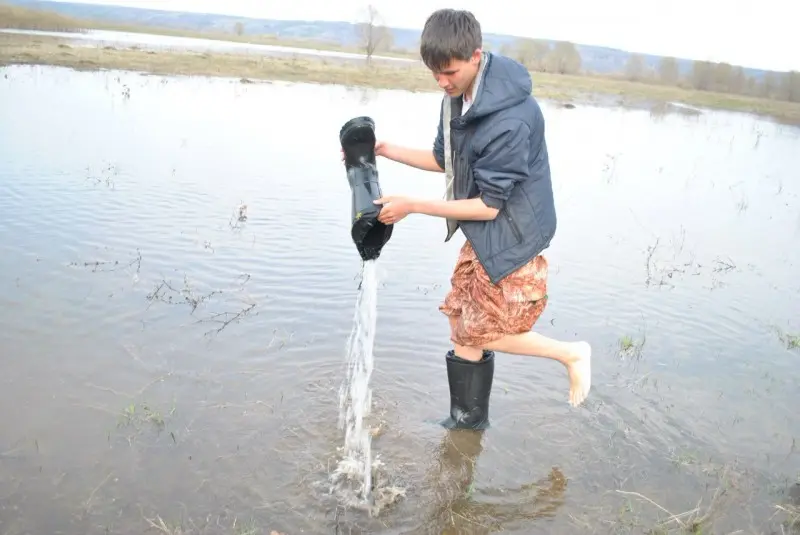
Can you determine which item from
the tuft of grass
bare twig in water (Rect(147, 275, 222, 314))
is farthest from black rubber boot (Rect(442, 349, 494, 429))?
bare twig in water (Rect(147, 275, 222, 314))

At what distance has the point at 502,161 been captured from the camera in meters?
3.07

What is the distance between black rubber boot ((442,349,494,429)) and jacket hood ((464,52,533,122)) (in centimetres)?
131

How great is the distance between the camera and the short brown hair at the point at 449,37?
9.81 feet

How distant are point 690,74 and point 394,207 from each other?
191ft

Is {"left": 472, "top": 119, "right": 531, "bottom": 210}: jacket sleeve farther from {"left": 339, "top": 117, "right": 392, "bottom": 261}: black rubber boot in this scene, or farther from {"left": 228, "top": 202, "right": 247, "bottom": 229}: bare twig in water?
{"left": 228, "top": 202, "right": 247, "bottom": 229}: bare twig in water

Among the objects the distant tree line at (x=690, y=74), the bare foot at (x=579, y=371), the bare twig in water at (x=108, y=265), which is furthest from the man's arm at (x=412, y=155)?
the distant tree line at (x=690, y=74)

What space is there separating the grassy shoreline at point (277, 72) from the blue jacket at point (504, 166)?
19669 millimetres

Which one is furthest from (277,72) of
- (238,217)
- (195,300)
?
(195,300)

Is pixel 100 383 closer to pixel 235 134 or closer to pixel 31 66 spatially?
pixel 235 134

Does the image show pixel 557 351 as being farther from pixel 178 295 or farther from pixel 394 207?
pixel 178 295

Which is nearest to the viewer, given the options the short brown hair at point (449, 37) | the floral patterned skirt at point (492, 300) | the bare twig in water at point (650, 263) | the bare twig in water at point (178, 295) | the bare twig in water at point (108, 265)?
the short brown hair at point (449, 37)

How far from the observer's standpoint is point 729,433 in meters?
4.18

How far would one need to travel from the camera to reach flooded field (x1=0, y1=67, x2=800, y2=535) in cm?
327

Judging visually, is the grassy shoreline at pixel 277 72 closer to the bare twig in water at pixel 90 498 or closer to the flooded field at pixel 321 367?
the flooded field at pixel 321 367
